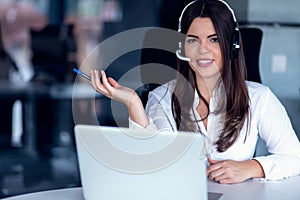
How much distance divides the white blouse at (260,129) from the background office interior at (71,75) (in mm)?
171

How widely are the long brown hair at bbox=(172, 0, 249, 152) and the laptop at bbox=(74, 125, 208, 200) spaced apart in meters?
0.65

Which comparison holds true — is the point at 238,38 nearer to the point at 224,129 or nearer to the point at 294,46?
the point at 224,129

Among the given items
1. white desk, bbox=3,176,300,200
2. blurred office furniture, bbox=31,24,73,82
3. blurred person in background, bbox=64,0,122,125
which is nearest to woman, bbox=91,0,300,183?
white desk, bbox=3,176,300,200

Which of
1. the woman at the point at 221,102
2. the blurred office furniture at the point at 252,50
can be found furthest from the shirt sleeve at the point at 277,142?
the blurred office furniture at the point at 252,50

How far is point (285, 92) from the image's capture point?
4297 mm

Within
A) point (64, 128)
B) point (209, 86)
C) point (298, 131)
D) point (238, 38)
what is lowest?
point (64, 128)

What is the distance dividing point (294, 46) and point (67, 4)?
5067 millimetres

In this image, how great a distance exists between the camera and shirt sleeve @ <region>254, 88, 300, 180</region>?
1.94m

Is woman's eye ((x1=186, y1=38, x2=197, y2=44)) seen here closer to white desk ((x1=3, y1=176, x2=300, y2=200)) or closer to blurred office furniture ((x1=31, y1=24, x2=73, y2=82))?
white desk ((x1=3, y1=176, x2=300, y2=200))

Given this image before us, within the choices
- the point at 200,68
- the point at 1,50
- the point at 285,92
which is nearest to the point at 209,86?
the point at 200,68

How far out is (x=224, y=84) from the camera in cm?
216

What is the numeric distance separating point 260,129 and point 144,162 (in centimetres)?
82

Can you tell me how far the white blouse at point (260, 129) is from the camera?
2003 millimetres

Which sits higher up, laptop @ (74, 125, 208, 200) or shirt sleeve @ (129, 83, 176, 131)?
laptop @ (74, 125, 208, 200)
